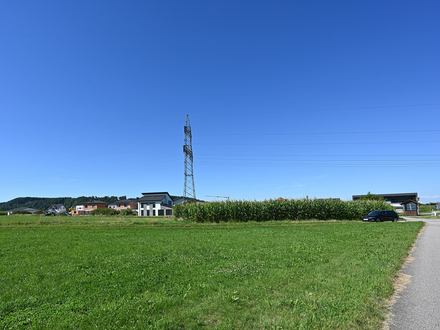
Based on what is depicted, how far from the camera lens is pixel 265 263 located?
923cm

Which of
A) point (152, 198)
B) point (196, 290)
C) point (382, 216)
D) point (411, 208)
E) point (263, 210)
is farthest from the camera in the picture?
point (152, 198)

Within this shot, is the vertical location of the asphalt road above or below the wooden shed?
above

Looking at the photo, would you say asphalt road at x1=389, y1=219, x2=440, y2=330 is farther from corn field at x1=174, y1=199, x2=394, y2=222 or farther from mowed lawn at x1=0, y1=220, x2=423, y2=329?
corn field at x1=174, y1=199, x2=394, y2=222

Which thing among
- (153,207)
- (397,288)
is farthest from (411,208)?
(153,207)

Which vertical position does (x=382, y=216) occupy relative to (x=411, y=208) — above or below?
above

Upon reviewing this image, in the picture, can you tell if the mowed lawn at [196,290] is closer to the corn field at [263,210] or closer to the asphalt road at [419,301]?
the asphalt road at [419,301]

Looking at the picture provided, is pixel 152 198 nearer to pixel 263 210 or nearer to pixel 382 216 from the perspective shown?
pixel 263 210

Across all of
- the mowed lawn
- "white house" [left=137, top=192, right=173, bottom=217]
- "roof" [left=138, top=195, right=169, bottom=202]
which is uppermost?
"roof" [left=138, top=195, right=169, bottom=202]

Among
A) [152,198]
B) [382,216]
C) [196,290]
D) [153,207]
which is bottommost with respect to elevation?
[153,207]

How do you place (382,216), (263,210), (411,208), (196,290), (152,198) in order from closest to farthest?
1. (196,290)
2. (382,216)
3. (263,210)
4. (411,208)
5. (152,198)

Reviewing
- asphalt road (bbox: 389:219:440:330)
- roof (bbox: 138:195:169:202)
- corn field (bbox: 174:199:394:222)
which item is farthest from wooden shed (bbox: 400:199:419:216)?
roof (bbox: 138:195:169:202)

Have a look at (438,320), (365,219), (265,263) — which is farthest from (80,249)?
(365,219)

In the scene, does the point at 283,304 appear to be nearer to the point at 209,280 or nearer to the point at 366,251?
the point at 209,280

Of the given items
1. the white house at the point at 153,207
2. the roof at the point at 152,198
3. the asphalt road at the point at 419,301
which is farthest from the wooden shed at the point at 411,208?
the roof at the point at 152,198
